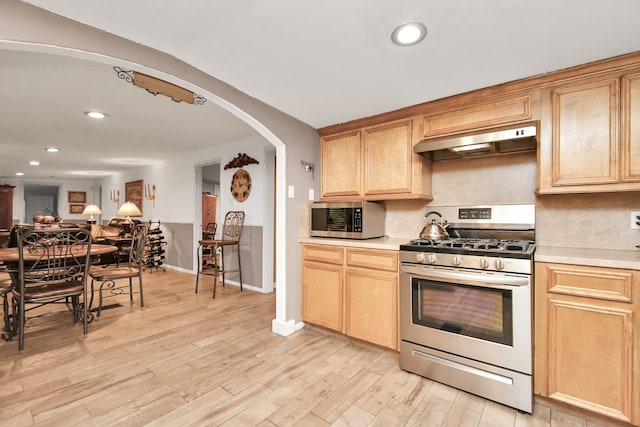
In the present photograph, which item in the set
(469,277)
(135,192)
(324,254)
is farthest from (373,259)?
(135,192)

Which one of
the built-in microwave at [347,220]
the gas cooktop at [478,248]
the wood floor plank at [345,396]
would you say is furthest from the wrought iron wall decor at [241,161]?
the wood floor plank at [345,396]

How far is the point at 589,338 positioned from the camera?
5.20 feet

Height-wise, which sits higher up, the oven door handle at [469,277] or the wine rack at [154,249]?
the oven door handle at [469,277]

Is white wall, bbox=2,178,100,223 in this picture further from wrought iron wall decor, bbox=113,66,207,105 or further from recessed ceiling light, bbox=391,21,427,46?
recessed ceiling light, bbox=391,21,427,46

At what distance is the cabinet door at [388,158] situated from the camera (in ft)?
8.26

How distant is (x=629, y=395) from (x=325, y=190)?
2442 mm

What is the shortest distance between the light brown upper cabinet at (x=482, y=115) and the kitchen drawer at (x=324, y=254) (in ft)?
4.03

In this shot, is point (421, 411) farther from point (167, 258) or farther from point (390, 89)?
point (167, 258)

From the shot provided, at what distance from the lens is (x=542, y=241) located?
2.16 metres

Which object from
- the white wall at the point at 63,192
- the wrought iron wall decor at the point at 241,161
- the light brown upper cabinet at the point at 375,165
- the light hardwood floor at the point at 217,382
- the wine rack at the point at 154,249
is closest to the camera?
the light hardwood floor at the point at 217,382

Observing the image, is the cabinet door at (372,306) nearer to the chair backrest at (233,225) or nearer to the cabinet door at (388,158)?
the cabinet door at (388,158)

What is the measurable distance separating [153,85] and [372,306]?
2284mm

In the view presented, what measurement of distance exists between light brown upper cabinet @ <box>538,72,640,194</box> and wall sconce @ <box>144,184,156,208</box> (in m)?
6.68

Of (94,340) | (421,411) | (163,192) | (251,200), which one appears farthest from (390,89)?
(163,192)
